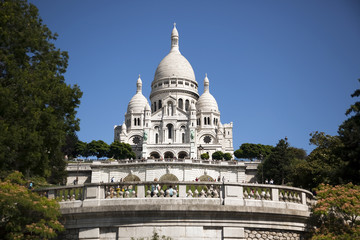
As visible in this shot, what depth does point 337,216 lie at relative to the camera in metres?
16.4

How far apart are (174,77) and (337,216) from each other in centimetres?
10940

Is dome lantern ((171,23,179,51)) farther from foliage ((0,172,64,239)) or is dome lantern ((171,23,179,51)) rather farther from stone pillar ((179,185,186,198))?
foliage ((0,172,64,239))

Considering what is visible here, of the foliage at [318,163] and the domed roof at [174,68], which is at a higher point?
the domed roof at [174,68]

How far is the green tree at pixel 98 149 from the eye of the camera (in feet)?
304

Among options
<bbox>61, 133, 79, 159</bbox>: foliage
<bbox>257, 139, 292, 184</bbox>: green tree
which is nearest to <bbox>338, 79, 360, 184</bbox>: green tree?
<bbox>257, 139, 292, 184</bbox>: green tree

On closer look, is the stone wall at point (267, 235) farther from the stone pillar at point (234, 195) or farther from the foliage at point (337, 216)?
the stone pillar at point (234, 195)

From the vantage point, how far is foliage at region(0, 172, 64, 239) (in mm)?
14203

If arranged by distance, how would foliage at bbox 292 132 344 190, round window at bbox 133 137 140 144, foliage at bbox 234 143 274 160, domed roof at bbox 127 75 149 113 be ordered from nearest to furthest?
1. foliage at bbox 292 132 344 190
2. foliage at bbox 234 143 274 160
3. round window at bbox 133 137 140 144
4. domed roof at bbox 127 75 149 113

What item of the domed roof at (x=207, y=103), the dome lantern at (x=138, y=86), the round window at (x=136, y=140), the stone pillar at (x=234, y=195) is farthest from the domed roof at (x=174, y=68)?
the stone pillar at (x=234, y=195)

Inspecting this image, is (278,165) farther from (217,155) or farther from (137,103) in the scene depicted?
(137,103)

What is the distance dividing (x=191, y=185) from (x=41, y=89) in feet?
25.4

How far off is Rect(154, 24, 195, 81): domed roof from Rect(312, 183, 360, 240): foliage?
4319 inches

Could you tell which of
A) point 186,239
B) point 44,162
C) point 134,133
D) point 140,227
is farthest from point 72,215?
point 134,133

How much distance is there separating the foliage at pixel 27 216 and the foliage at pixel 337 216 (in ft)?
27.0
